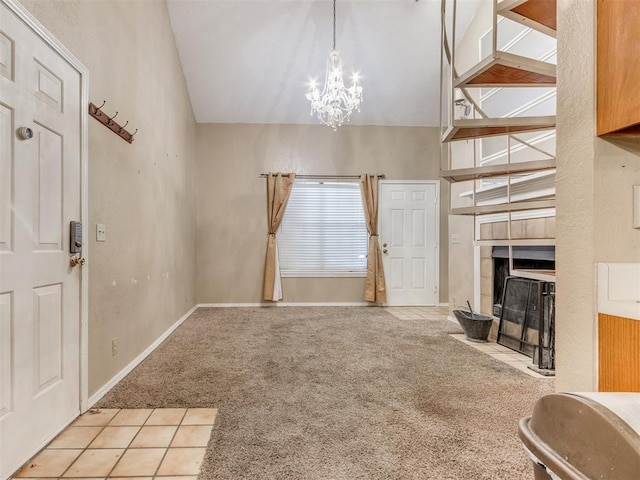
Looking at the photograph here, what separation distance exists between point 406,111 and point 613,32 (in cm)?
490

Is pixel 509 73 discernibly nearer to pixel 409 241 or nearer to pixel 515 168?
pixel 515 168

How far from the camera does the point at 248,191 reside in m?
5.66

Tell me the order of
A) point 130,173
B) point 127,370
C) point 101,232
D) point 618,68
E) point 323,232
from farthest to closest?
point 323,232, point 130,173, point 127,370, point 101,232, point 618,68

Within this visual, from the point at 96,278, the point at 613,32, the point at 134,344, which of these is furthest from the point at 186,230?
the point at 613,32

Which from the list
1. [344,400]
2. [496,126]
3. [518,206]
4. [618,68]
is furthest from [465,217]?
[618,68]

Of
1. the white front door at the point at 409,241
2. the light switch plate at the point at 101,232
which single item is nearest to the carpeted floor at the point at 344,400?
the light switch plate at the point at 101,232

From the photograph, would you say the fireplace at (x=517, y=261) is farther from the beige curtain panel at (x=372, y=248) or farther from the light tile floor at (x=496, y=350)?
the beige curtain panel at (x=372, y=248)

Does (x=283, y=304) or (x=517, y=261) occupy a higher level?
(x=517, y=261)

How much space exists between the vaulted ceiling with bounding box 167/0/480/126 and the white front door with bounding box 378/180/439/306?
4.12 feet

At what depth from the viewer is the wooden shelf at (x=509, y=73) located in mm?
1898

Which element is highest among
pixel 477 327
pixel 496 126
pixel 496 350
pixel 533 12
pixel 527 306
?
pixel 533 12

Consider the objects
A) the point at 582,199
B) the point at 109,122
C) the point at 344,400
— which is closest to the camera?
the point at 582,199

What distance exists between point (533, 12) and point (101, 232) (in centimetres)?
286

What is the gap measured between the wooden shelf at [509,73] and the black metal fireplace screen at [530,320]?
1.62m
